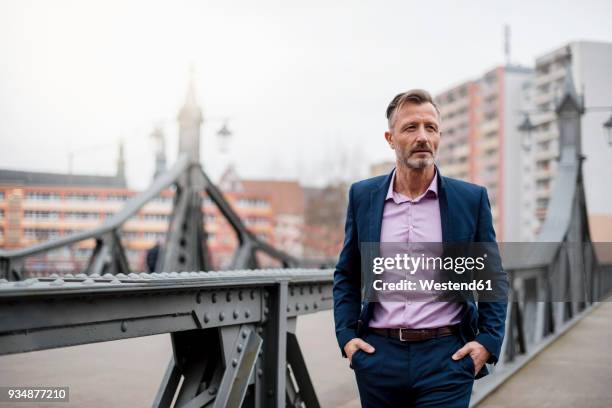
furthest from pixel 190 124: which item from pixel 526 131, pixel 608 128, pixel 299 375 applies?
pixel 299 375

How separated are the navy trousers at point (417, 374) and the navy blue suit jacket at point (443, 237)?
3.6 inches

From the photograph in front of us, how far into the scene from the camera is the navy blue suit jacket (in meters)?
2.28

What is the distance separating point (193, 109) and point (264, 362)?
10746 mm

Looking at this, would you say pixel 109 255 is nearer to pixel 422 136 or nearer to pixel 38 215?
pixel 38 215

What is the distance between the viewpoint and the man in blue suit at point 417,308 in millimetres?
2195

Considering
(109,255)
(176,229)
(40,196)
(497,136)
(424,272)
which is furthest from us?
(497,136)

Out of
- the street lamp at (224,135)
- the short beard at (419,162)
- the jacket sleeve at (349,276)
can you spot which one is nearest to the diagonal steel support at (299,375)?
the jacket sleeve at (349,276)

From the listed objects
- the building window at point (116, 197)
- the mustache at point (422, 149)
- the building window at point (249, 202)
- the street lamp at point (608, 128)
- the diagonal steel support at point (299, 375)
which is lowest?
the diagonal steel support at point (299, 375)

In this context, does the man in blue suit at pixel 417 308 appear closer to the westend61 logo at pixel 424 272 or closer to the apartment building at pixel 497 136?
the westend61 logo at pixel 424 272

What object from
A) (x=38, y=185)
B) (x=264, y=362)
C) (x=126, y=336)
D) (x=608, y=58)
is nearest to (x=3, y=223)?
(x=38, y=185)

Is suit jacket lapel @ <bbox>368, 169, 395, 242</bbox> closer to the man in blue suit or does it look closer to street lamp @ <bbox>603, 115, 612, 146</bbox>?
the man in blue suit

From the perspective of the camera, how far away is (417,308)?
2.26 m

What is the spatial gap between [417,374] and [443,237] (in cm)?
44

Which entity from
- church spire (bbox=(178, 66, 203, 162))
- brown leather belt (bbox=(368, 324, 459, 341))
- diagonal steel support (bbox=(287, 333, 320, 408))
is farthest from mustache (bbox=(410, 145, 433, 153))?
church spire (bbox=(178, 66, 203, 162))
